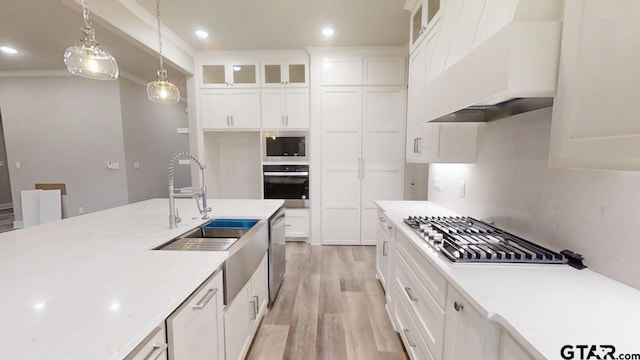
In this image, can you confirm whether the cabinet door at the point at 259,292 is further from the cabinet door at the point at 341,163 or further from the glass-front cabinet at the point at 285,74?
the glass-front cabinet at the point at 285,74

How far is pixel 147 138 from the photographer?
5535mm

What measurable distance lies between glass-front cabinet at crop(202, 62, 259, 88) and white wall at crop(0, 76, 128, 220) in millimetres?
2160

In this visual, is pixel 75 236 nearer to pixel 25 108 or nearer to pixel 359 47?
pixel 359 47

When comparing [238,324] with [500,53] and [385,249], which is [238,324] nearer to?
[385,249]

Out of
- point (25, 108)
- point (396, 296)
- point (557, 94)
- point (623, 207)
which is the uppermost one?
point (25, 108)

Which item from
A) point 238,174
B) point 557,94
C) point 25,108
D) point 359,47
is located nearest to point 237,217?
point 557,94

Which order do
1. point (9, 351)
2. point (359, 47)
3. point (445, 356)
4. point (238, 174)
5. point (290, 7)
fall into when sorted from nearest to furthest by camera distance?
point (9, 351) → point (445, 356) → point (290, 7) → point (359, 47) → point (238, 174)

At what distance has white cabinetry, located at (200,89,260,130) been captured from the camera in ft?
12.7

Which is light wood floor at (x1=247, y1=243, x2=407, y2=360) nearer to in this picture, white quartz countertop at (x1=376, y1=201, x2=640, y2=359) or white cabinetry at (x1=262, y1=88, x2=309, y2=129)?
white quartz countertop at (x1=376, y1=201, x2=640, y2=359)

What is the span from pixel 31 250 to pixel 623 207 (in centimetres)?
261

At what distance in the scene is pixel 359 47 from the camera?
3.65 m

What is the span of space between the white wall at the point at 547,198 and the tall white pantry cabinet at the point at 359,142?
1723mm

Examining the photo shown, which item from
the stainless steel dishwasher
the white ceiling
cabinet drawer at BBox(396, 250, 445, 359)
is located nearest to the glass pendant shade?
the white ceiling

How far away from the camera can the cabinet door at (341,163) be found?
148 inches
